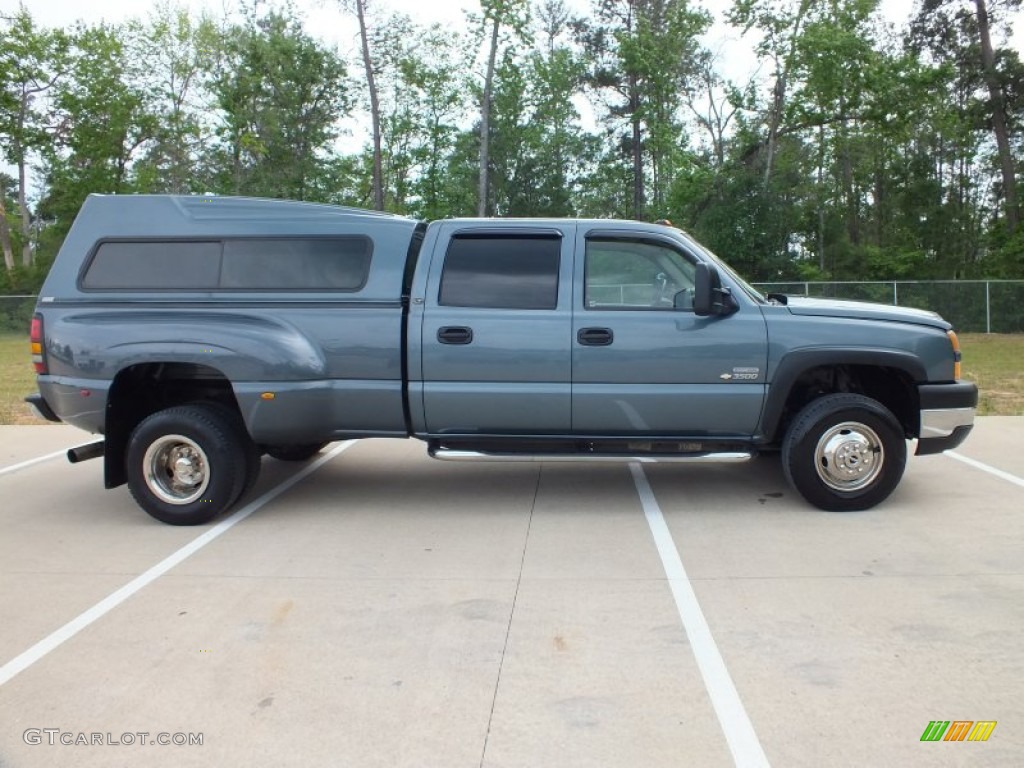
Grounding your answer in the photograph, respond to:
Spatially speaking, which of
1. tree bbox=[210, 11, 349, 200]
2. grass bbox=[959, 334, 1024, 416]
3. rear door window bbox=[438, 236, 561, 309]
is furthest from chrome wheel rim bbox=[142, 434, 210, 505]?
tree bbox=[210, 11, 349, 200]

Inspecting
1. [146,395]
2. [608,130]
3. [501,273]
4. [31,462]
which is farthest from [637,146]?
[146,395]

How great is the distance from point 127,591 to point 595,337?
328 cm

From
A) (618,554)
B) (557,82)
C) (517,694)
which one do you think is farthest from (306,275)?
(557,82)

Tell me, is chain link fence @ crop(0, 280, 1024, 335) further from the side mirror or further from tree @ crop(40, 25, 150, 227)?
tree @ crop(40, 25, 150, 227)

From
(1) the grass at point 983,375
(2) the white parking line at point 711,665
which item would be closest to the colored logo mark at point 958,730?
(2) the white parking line at point 711,665

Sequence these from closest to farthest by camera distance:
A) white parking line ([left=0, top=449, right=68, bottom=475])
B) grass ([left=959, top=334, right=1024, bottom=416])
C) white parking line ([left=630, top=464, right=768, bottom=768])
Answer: white parking line ([left=630, top=464, right=768, bottom=768])
white parking line ([left=0, top=449, right=68, bottom=475])
grass ([left=959, top=334, right=1024, bottom=416])

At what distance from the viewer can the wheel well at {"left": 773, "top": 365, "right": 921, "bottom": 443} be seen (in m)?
6.02

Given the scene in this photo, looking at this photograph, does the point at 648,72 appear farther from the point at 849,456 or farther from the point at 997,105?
the point at 849,456

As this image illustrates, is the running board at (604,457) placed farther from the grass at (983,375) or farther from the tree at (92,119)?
the tree at (92,119)

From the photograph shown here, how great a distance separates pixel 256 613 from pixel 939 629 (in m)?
3.34

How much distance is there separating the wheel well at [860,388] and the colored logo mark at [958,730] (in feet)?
9.85

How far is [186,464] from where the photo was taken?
19.5 feet

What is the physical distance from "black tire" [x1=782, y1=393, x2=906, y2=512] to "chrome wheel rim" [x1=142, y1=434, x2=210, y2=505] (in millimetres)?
4135

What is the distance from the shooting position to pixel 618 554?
Result: 16.9 ft
